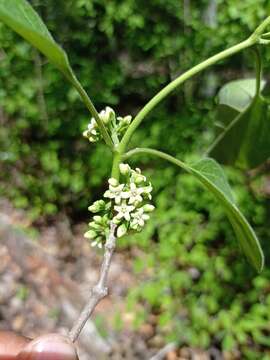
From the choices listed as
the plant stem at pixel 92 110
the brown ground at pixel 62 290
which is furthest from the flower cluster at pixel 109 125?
the brown ground at pixel 62 290

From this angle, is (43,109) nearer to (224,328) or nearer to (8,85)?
(8,85)

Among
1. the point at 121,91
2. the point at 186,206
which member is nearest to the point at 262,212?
the point at 186,206

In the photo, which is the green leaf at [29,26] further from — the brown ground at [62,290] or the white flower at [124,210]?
the brown ground at [62,290]

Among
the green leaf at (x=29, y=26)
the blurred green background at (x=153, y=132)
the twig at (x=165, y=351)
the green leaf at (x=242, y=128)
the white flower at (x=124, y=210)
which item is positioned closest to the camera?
the green leaf at (x=29, y=26)

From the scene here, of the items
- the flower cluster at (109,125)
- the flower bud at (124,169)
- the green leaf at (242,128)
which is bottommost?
the green leaf at (242,128)

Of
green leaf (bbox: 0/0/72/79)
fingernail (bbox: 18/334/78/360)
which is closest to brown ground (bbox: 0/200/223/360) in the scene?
fingernail (bbox: 18/334/78/360)

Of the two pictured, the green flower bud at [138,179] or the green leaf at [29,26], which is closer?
the green leaf at [29,26]

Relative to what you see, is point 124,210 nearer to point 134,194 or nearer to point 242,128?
point 134,194
